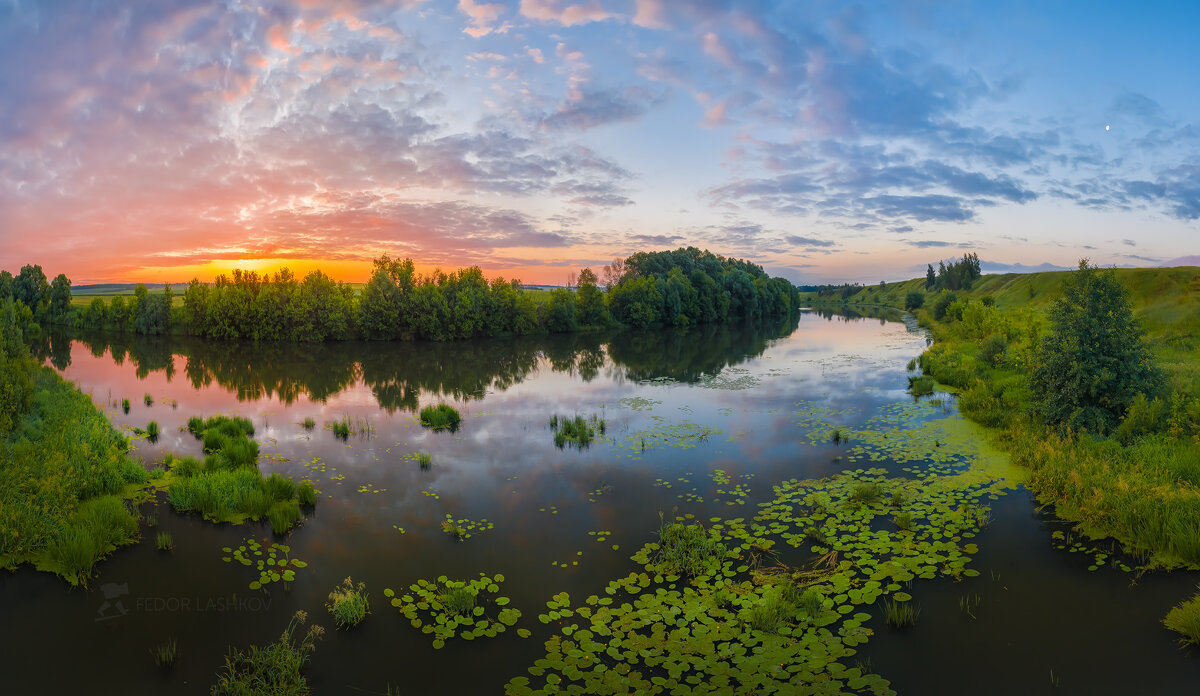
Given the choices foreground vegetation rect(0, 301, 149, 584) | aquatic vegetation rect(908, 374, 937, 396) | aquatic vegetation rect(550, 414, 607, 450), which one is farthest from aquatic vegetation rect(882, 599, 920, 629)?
aquatic vegetation rect(908, 374, 937, 396)

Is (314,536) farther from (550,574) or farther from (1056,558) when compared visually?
(1056,558)

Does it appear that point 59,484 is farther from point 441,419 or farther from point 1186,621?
point 1186,621

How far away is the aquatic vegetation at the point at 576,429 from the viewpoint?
1684cm

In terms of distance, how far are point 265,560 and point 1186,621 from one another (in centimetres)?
1320

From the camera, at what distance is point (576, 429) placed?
17891 millimetres

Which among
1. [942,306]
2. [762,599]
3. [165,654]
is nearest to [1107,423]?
[762,599]

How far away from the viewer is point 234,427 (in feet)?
57.1

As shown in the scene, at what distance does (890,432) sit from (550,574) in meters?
13.0

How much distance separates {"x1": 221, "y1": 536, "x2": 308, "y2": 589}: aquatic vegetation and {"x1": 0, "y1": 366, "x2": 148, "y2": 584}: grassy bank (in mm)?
1997

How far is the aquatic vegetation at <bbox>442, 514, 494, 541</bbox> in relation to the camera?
409 inches

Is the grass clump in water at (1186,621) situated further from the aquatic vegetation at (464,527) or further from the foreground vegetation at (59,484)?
the foreground vegetation at (59,484)

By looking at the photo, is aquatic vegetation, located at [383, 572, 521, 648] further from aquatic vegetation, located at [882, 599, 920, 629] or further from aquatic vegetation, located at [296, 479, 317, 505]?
aquatic vegetation, located at [882, 599, 920, 629]

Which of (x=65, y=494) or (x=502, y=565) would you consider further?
(x=65, y=494)

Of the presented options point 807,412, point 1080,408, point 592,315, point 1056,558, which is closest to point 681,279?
point 592,315
